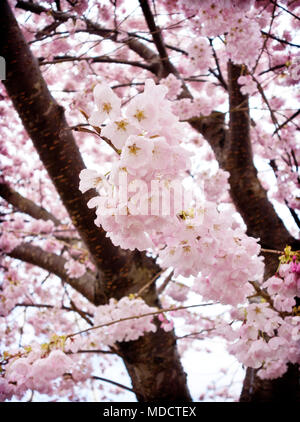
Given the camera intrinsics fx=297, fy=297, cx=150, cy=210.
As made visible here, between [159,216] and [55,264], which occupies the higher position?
[55,264]

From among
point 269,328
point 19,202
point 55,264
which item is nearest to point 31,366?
point 269,328

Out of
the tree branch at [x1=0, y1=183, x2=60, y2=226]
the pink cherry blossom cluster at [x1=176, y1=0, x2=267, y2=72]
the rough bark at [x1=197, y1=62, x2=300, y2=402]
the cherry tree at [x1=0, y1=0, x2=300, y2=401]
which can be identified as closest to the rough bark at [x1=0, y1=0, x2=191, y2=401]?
the cherry tree at [x1=0, y1=0, x2=300, y2=401]

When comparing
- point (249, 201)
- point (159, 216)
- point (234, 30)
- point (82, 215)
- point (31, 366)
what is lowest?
point (31, 366)

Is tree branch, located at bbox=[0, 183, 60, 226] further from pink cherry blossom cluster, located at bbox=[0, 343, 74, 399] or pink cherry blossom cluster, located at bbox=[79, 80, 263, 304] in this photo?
pink cherry blossom cluster, located at bbox=[79, 80, 263, 304]

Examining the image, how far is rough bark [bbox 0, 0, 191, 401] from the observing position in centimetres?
165

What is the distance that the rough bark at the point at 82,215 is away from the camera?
5.42 feet

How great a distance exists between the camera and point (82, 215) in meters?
1.87

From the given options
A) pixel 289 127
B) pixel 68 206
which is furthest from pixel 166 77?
pixel 68 206

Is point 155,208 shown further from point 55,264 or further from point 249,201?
point 55,264

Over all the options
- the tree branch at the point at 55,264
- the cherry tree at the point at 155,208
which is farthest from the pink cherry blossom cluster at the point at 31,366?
the tree branch at the point at 55,264
